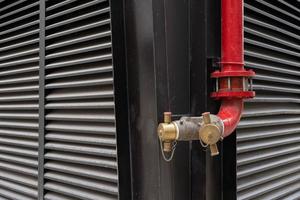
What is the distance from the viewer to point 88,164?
2.02m

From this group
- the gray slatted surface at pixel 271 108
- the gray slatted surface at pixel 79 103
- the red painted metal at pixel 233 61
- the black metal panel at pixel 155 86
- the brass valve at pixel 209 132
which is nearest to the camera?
the brass valve at pixel 209 132

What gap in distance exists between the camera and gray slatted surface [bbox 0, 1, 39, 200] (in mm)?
2545

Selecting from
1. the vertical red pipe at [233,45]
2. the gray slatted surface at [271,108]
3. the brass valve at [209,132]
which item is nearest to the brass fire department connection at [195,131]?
the brass valve at [209,132]

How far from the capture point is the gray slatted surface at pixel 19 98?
8.35 feet

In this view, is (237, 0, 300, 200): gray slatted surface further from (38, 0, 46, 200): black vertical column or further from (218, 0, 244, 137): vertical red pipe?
(38, 0, 46, 200): black vertical column

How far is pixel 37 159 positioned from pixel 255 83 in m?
1.74

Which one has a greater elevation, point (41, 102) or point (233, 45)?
point (233, 45)

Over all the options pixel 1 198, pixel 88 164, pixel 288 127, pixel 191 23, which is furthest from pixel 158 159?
pixel 1 198

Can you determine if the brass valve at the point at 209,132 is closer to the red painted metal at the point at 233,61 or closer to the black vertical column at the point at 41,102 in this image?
the red painted metal at the point at 233,61

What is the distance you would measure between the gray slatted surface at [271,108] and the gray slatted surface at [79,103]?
85 cm

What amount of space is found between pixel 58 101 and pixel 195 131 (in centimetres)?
120

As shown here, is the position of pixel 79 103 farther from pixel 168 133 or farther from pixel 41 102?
pixel 168 133

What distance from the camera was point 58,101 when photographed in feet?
7.49

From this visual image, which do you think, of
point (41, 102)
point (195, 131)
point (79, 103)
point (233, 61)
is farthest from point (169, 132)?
point (41, 102)
